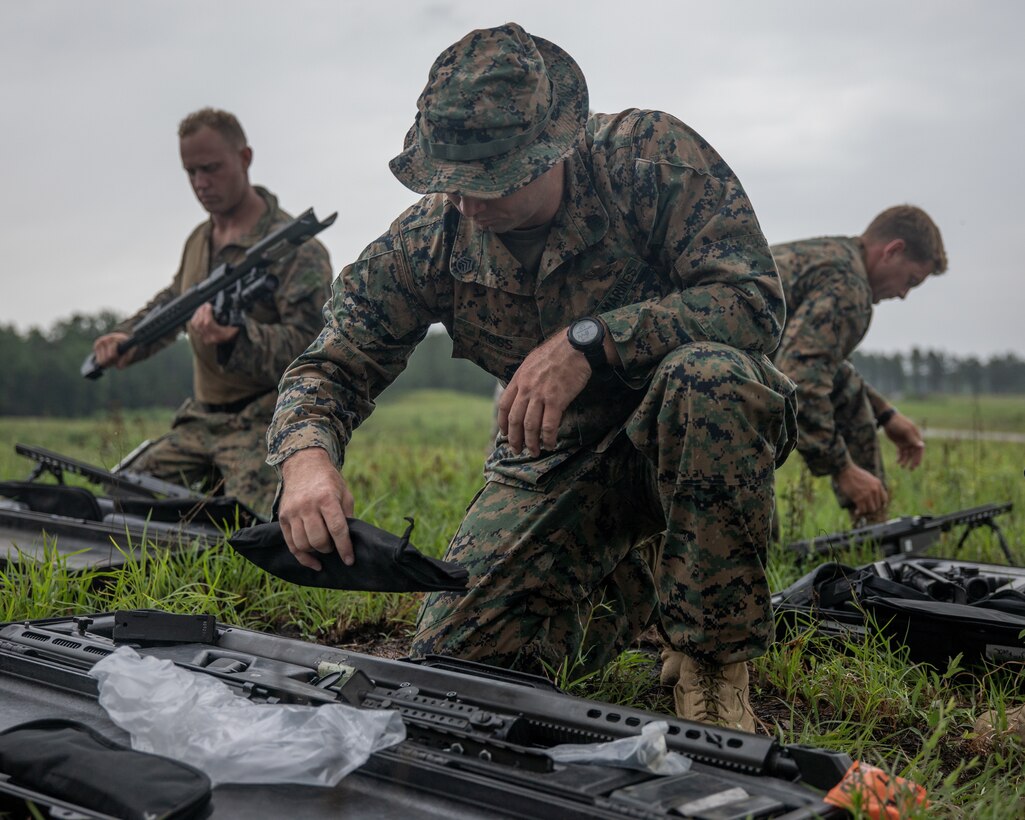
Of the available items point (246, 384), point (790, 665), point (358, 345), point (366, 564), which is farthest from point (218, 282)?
point (790, 665)

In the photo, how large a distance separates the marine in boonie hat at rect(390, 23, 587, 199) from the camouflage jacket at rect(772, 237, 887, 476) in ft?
7.72

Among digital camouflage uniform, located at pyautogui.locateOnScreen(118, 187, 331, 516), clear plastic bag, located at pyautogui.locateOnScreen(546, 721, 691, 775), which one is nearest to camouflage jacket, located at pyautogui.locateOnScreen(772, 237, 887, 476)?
digital camouflage uniform, located at pyautogui.locateOnScreen(118, 187, 331, 516)

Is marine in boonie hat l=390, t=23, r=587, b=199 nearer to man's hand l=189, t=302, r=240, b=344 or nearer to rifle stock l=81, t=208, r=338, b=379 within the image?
rifle stock l=81, t=208, r=338, b=379

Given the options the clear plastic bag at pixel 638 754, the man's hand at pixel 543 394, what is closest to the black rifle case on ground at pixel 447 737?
the clear plastic bag at pixel 638 754

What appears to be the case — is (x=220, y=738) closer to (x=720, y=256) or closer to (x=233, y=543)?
(x=233, y=543)

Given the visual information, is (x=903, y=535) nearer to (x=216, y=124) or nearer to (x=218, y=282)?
(x=218, y=282)

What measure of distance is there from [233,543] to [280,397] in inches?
18.7

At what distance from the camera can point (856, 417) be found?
5.25 metres

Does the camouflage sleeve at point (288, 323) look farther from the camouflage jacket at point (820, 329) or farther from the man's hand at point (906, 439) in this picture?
the man's hand at point (906, 439)

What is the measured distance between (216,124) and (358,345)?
296cm

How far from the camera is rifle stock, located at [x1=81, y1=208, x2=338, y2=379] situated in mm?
4797

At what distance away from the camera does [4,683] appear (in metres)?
2.11

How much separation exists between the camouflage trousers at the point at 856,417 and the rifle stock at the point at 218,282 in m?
2.63

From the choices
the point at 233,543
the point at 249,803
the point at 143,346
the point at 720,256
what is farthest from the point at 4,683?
the point at 143,346
